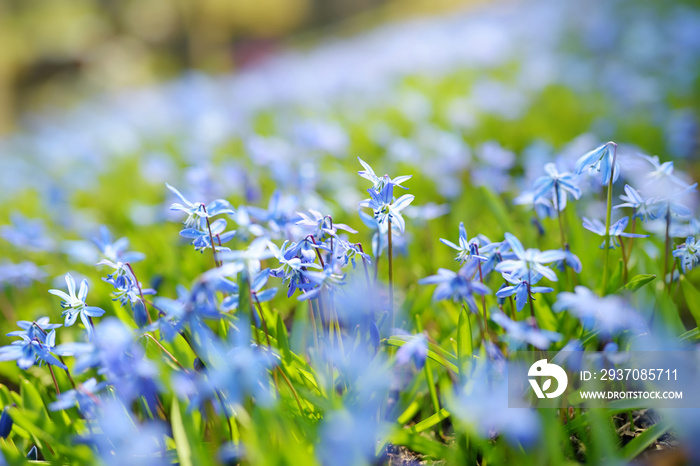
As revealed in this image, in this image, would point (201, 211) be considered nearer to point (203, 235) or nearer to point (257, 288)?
point (203, 235)

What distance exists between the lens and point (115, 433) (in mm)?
887

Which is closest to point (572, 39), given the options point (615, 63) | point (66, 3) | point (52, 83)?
point (615, 63)

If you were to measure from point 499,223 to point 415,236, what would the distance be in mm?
573

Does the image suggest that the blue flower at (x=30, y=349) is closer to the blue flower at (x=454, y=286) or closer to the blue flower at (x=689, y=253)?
the blue flower at (x=454, y=286)

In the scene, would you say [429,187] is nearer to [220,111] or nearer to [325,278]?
[325,278]

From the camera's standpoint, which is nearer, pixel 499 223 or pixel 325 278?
pixel 325 278

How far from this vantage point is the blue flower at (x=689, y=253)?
1.28m

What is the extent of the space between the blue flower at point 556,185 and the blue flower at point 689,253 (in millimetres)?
296

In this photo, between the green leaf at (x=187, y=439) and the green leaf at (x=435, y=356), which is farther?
the green leaf at (x=435, y=356)

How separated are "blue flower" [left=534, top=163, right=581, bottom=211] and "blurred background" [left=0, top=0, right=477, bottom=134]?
15.9m

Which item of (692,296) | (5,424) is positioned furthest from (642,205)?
(5,424)

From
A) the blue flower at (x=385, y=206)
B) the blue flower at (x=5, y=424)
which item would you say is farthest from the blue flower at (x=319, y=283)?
the blue flower at (x=5, y=424)

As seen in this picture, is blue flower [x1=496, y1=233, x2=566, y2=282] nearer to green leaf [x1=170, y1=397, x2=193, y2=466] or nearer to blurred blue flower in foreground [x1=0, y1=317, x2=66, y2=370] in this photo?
green leaf [x1=170, y1=397, x2=193, y2=466]

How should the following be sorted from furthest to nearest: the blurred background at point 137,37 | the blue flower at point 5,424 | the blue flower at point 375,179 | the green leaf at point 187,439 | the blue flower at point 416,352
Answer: the blurred background at point 137,37 < the blue flower at point 5,424 < the blue flower at point 375,179 < the blue flower at point 416,352 < the green leaf at point 187,439
